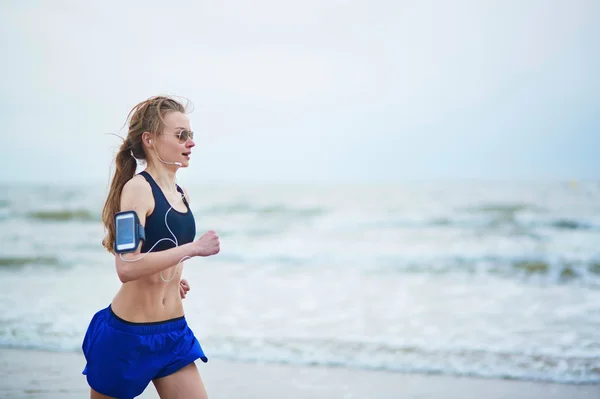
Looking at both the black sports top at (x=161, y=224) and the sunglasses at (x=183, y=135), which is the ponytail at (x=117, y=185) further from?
the sunglasses at (x=183, y=135)

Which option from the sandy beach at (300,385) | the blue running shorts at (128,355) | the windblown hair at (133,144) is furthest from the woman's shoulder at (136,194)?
the sandy beach at (300,385)

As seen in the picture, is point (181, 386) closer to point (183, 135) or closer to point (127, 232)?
point (127, 232)

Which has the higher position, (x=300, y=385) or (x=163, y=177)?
(x=163, y=177)

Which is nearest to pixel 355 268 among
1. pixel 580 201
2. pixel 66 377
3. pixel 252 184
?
pixel 66 377

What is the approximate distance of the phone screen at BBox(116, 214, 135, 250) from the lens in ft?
6.99

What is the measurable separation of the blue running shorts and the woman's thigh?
0.09ft

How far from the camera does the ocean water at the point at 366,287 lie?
5.77 m

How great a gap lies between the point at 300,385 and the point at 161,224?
287cm

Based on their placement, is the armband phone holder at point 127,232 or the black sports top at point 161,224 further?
the black sports top at point 161,224

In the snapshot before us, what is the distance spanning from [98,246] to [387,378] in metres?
13.1

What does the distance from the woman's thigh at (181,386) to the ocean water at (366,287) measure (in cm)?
299

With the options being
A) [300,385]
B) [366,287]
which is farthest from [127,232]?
[366,287]

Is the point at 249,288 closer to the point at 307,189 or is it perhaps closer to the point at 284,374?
the point at 284,374

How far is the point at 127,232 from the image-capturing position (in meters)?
2.14
